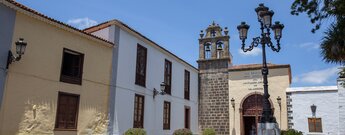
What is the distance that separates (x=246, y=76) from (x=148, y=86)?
7.06 m

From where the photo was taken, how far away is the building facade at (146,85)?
482 inches

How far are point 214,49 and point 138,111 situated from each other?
8.02 m

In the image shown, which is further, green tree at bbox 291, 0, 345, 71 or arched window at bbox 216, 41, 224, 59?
arched window at bbox 216, 41, 224, 59

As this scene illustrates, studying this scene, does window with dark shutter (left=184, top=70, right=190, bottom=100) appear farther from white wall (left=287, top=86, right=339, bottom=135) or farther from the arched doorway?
white wall (left=287, top=86, right=339, bottom=135)

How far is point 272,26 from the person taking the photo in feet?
27.6

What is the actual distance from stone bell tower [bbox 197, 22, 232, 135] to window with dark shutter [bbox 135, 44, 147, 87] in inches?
259

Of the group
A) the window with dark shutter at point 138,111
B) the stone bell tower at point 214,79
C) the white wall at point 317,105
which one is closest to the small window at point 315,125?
the white wall at point 317,105

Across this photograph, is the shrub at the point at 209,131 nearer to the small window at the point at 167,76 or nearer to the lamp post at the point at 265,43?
the small window at the point at 167,76

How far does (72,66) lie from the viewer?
11.0m

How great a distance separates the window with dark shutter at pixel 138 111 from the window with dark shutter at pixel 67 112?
3.19 metres

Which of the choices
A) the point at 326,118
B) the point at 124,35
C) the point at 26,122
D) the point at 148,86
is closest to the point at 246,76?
the point at 326,118

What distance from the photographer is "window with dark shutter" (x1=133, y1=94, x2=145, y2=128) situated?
13180 mm

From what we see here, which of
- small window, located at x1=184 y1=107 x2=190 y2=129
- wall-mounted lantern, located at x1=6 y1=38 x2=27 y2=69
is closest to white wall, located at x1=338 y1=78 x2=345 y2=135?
small window, located at x1=184 y1=107 x2=190 y2=129

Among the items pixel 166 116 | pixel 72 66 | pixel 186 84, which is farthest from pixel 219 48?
pixel 72 66
